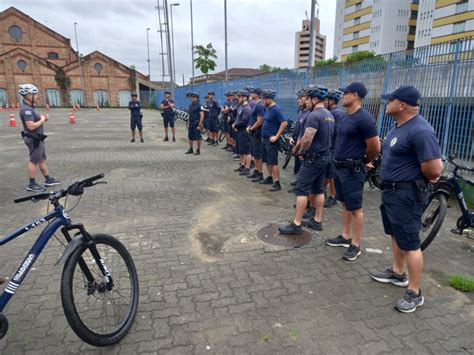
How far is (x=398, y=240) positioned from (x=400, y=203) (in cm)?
36

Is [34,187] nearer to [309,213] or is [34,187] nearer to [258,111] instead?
[258,111]

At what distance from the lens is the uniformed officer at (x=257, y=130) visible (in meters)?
7.11

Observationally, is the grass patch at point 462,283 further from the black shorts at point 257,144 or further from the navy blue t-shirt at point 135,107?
the navy blue t-shirt at point 135,107

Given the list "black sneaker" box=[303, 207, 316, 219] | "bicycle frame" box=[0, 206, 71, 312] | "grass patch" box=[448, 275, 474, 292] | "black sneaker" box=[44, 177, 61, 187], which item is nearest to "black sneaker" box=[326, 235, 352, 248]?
"black sneaker" box=[303, 207, 316, 219]

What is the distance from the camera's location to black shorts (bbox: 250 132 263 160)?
730 cm

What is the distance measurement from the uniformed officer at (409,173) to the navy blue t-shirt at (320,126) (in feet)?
4.42

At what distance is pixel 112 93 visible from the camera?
4881cm

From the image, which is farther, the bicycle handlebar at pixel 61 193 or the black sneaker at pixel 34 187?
the black sneaker at pixel 34 187

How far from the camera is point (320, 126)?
14.3 feet

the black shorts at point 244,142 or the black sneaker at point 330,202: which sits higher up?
the black shorts at point 244,142

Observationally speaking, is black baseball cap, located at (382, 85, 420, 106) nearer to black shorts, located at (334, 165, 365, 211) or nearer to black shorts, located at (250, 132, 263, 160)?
black shorts, located at (334, 165, 365, 211)

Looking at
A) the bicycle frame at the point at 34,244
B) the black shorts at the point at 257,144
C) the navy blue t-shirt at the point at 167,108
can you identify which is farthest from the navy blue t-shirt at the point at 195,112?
the bicycle frame at the point at 34,244

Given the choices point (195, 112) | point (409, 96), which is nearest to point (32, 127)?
point (195, 112)

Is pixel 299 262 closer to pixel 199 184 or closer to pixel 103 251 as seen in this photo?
pixel 103 251
